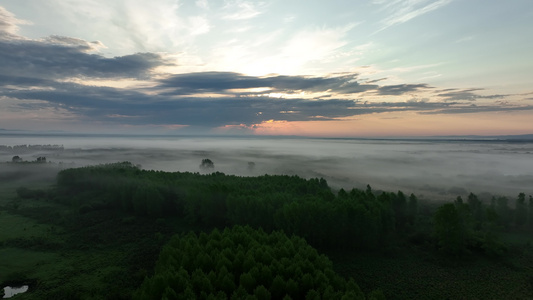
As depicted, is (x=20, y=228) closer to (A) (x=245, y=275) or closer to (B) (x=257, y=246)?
(B) (x=257, y=246)

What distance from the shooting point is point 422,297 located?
6028cm

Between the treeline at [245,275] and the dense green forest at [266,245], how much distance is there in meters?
0.16

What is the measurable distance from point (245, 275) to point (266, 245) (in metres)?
12.2

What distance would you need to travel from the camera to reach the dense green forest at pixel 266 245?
146 ft

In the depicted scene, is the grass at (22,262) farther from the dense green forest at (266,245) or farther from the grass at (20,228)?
the grass at (20,228)

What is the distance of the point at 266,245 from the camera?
54.4m

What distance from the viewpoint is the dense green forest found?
4462cm

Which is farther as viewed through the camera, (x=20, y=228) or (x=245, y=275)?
(x=20, y=228)

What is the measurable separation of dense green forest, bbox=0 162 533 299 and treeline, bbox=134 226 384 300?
0.16 metres

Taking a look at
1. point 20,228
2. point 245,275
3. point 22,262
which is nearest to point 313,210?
point 245,275

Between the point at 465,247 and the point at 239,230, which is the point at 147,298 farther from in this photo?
the point at 465,247

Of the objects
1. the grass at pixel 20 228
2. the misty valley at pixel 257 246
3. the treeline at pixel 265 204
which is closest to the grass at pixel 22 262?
the misty valley at pixel 257 246

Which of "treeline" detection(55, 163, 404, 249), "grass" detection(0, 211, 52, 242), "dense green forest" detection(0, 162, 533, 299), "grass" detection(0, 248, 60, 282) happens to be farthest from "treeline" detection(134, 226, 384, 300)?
"grass" detection(0, 211, 52, 242)

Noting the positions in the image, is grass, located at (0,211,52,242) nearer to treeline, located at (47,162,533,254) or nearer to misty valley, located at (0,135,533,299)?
misty valley, located at (0,135,533,299)
